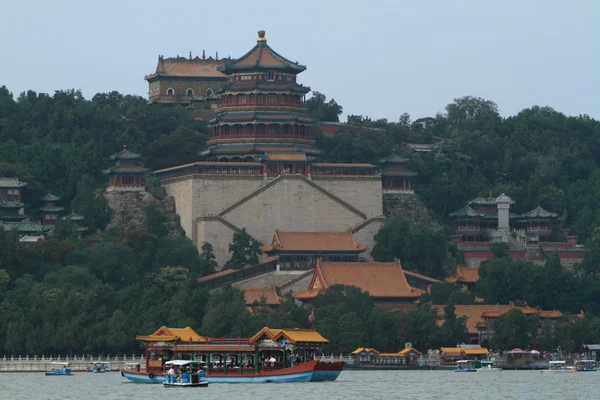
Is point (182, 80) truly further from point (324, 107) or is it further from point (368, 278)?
point (368, 278)

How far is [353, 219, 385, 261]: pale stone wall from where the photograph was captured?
147 metres

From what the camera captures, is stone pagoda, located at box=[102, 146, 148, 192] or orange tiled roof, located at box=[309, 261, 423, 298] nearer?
orange tiled roof, located at box=[309, 261, 423, 298]

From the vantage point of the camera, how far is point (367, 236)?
147 metres

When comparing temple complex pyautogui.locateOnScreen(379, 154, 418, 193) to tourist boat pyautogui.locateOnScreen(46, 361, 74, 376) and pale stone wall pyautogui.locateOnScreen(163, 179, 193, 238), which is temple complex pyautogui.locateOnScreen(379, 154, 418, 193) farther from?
tourist boat pyautogui.locateOnScreen(46, 361, 74, 376)

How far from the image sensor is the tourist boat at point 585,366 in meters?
133

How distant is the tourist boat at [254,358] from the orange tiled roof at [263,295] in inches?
832

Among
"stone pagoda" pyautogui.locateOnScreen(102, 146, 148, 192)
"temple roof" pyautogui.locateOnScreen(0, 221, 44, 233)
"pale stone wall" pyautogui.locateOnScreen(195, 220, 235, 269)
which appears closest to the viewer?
"pale stone wall" pyautogui.locateOnScreen(195, 220, 235, 269)

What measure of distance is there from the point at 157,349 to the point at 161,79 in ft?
191

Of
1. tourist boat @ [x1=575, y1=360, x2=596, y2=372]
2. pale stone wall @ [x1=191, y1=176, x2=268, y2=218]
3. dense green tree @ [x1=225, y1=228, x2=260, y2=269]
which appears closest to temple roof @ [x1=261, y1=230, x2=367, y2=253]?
dense green tree @ [x1=225, y1=228, x2=260, y2=269]

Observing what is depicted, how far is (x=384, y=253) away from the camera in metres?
146

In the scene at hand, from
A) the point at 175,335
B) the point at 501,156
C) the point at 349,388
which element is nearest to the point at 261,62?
the point at 501,156

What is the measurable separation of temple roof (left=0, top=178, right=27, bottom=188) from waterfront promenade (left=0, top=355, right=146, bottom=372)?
62.6ft

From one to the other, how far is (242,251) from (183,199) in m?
7.52

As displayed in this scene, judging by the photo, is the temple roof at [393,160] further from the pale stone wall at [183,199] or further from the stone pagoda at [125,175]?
the stone pagoda at [125,175]
